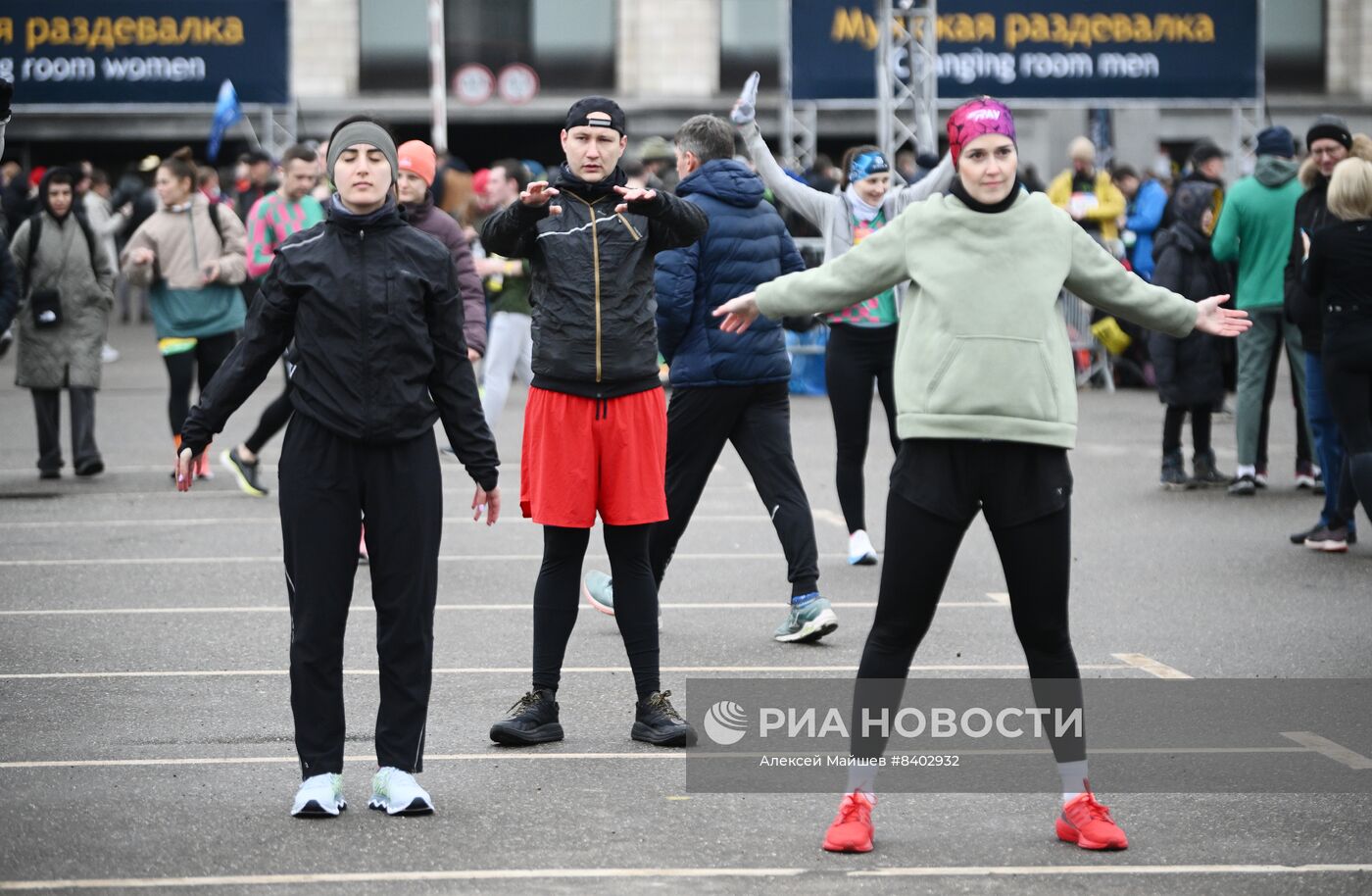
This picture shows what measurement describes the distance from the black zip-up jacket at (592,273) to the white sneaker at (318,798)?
156 cm

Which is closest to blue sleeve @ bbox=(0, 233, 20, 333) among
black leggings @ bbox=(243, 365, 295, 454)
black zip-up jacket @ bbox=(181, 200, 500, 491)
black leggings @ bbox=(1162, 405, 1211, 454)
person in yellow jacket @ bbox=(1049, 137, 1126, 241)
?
black leggings @ bbox=(243, 365, 295, 454)

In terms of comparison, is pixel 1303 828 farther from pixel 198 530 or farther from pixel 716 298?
pixel 198 530

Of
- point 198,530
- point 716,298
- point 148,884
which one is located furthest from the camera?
point 198,530

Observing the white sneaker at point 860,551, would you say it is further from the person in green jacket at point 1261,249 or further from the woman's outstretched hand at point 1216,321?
the woman's outstretched hand at point 1216,321

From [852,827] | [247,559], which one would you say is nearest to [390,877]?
[852,827]

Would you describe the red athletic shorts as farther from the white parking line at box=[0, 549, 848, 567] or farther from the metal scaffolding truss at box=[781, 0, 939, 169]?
the metal scaffolding truss at box=[781, 0, 939, 169]

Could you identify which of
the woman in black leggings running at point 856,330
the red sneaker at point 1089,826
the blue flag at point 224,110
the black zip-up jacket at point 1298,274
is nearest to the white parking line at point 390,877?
the red sneaker at point 1089,826

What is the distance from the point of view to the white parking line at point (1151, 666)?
742 cm

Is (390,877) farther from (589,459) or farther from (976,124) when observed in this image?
(976,124)

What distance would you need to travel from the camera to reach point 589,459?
6367 millimetres

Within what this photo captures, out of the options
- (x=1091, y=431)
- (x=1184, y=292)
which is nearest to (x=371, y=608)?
(x=1184, y=292)

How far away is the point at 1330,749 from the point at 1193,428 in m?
7.17

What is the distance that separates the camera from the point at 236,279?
41.8ft

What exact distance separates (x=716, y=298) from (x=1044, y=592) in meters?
3.01
